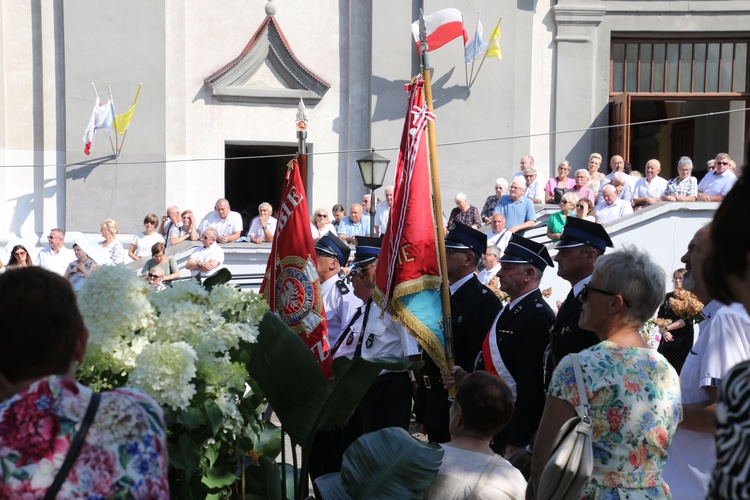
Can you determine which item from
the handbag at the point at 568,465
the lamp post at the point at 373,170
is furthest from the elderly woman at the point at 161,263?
the handbag at the point at 568,465

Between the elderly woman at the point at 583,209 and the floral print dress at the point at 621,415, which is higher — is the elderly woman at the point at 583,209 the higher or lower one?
the higher one

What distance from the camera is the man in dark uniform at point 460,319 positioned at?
6.33m

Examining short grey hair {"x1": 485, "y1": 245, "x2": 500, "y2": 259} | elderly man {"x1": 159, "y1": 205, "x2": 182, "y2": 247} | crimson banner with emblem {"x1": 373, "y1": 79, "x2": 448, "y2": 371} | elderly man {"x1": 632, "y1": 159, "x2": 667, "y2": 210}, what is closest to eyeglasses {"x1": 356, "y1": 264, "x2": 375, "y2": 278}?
crimson banner with emblem {"x1": 373, "y1": 79, "x2": 448, "y2": 371}

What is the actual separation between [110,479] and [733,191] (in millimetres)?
1461

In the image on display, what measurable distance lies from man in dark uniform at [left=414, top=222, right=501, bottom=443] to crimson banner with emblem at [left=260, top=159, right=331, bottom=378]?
78cm

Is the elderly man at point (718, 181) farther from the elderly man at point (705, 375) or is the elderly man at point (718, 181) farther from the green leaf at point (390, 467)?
the green leaf at point (390, 467)

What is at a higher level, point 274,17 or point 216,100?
point 274,17

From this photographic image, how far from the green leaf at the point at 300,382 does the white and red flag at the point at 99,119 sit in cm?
1535

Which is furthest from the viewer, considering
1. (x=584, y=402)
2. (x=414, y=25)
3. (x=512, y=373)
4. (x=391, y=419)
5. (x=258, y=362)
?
(x=414, y=25)

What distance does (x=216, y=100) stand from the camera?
19.5 m

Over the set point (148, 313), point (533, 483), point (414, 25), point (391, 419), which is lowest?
point (391, 419)

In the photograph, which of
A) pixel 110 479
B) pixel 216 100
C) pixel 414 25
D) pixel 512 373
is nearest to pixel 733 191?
pixel 110 479

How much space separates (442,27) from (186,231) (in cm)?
585

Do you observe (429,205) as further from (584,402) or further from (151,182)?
(151,182)
